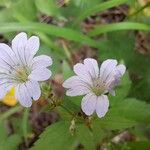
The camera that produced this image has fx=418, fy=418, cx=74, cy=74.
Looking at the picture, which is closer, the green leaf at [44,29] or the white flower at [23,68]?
the white flower at [23,68]

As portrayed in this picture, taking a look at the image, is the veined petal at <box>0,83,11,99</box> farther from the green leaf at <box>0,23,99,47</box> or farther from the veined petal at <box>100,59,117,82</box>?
the green leaf at <box>0,23,99,47</box>

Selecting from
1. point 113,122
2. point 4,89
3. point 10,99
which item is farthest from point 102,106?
point 10,99

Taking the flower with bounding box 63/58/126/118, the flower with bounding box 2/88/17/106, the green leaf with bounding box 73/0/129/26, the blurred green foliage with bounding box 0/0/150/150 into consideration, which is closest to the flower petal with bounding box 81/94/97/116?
the flower with bounding box 63/58/126/118

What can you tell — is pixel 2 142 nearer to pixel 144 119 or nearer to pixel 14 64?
pixel 14 64


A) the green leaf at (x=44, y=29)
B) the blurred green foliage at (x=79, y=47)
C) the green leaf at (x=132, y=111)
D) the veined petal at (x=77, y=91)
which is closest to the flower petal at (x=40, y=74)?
the veined petal at (x=77, y=91)

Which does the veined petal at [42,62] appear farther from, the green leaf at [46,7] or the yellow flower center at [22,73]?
the green leaf at [46,7]

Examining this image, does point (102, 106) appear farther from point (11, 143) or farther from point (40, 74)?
point (11, 143)
